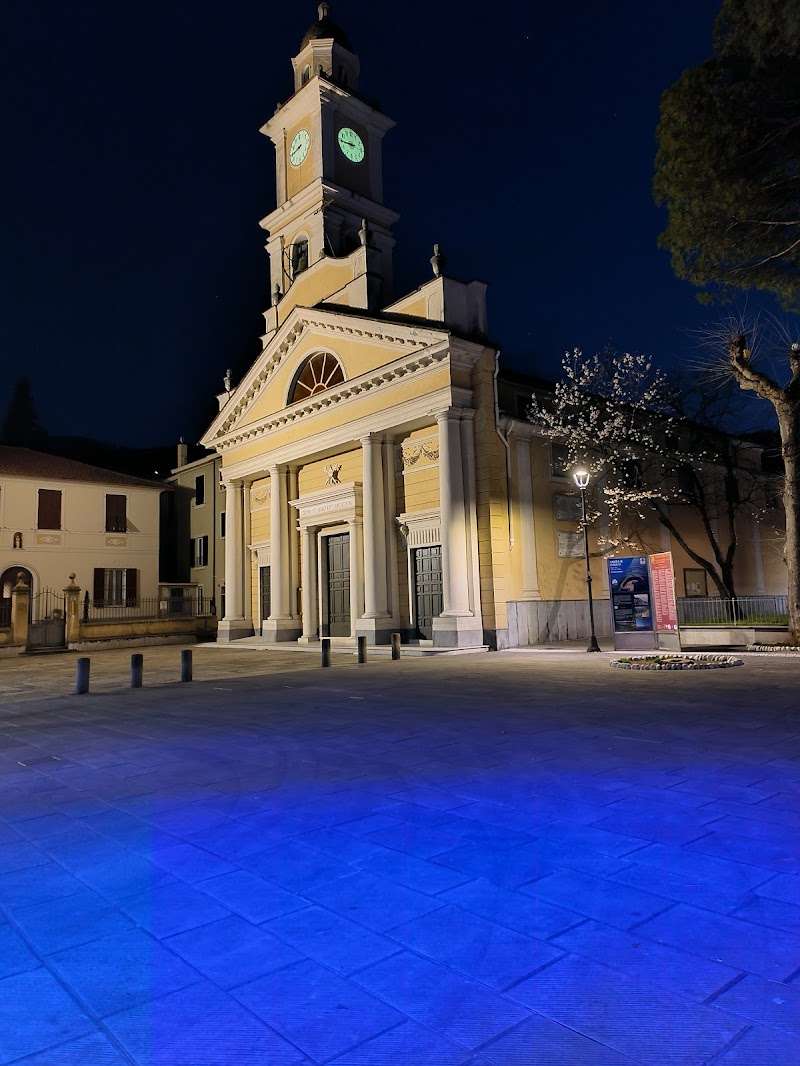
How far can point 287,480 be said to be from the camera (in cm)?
2781

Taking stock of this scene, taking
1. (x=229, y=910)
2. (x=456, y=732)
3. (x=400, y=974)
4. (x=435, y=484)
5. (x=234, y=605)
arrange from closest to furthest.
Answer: (x=400, y=974)
(x=229, y=910)
(x=456, y=732)
(x=435, y=484)
(x=234, y=605)

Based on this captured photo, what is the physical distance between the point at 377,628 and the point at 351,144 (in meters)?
23.9

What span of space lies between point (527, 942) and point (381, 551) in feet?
64.1

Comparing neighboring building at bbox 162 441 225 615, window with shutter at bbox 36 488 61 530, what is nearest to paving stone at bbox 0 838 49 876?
neighboring building at bbox 162 441 225 615

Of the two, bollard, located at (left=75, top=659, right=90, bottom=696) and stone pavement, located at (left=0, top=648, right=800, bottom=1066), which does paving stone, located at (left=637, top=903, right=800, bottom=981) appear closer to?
stone pavement, located at (left=0, top=648, right=800, bottom=1066)

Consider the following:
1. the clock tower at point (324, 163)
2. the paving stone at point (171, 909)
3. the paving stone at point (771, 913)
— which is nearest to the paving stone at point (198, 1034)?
the paving stone at point (171, 909)

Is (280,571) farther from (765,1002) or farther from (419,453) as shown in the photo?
(765,1002)

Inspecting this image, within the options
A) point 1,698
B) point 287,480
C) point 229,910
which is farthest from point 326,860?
point 287,480

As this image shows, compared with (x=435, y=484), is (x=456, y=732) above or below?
below

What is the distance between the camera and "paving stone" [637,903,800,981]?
2.65 meters

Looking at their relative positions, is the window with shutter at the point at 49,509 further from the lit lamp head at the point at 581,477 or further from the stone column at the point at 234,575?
the lit lamp head at the point at 581,477

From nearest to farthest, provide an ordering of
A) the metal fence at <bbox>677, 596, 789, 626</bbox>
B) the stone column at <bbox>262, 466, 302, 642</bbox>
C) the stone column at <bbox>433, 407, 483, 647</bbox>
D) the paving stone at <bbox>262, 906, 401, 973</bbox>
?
the paving stone at <bbox>262, 906, 401, 973</bbox>
the metal fence at <bbox>677, 596, 789, 626</bbox>
the stone column at <bbox>433, 407, 483, 647</bbox>
the stone column at <bbox>262, 466, 302, 642</bbox>

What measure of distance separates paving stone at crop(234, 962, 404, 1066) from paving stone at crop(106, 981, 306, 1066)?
0.05m

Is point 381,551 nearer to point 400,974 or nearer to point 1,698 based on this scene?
point 1,698
